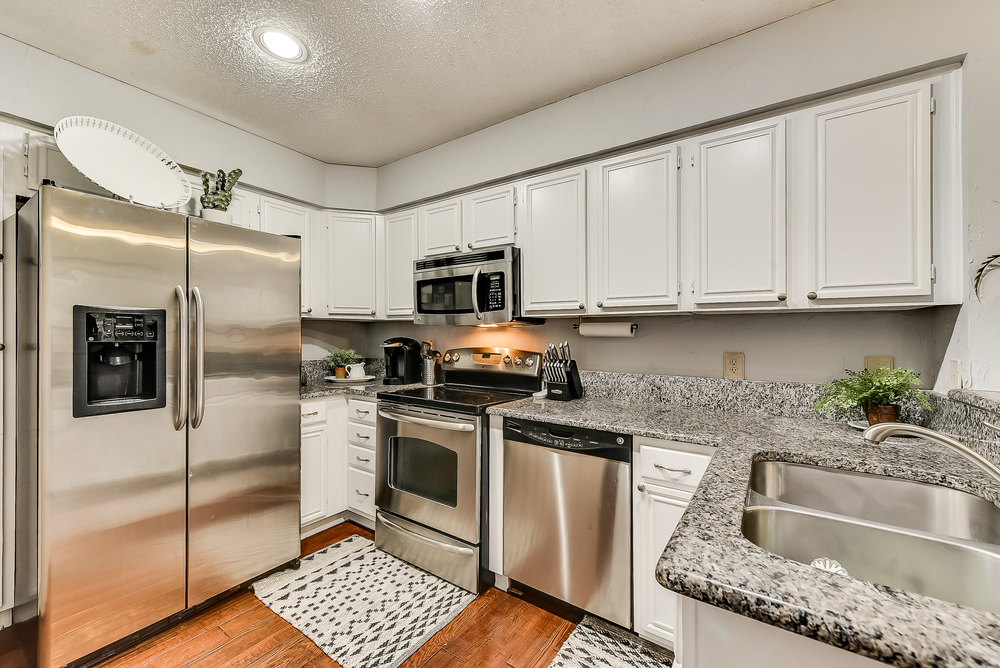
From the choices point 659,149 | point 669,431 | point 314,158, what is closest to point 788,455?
point 669,431

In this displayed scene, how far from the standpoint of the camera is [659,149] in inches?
82.8

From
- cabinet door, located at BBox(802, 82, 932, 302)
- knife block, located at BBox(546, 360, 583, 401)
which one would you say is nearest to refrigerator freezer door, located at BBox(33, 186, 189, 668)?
knife block, located at BBox(546, 360, 583, 401)

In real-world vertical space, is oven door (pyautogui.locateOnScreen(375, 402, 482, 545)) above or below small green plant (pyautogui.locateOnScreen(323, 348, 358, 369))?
below

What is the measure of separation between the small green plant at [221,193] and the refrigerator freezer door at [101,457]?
0.69 m

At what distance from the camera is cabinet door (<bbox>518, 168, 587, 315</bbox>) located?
2.37 meters

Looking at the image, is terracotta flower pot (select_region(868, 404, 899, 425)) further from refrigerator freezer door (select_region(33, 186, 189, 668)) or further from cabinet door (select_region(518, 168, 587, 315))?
refrigerator freezer door (select_region(33, 186, 189, 668))

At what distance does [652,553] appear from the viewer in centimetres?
175

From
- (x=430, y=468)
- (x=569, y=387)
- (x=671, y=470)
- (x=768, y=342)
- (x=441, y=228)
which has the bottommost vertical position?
(x=430, y=468)

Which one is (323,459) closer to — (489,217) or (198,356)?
(198,356)

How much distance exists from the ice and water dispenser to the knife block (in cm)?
182

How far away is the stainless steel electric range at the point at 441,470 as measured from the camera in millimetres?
2230

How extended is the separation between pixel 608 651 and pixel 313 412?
2031 millimetres

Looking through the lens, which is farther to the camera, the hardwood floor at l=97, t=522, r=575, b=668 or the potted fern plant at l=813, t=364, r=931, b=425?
the hardwood floor at l=97, t=522, r=575, b=668

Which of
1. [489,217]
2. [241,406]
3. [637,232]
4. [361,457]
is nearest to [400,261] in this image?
[489,217]
